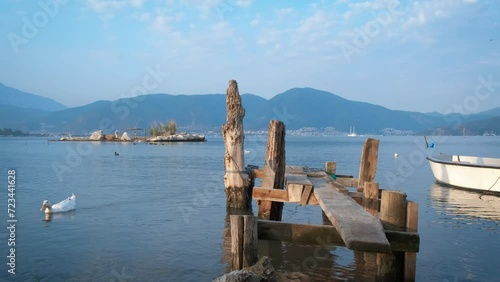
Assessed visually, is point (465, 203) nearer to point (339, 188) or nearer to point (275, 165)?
point (275, 165)

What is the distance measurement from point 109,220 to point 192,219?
10.6 feet

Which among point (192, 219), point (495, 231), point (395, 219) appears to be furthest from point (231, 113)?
point (495, 231)

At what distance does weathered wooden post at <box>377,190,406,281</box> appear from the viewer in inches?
305

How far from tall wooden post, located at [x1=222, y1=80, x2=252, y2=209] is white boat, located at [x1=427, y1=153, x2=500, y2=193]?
15320 mm

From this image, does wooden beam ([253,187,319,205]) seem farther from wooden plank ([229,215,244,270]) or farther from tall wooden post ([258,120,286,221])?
wooden plank ([229,215,244,270])

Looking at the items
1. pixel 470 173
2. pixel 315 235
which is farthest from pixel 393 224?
pixel 470 173

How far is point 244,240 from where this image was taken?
7723 mm

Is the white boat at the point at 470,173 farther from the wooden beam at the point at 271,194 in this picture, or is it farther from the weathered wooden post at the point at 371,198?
the wooden beam at the point at 271,194

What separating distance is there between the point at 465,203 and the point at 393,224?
16.1 m

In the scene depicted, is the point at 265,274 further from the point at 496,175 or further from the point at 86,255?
the point at 496,175

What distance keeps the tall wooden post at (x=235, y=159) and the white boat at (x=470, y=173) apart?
15.3 m


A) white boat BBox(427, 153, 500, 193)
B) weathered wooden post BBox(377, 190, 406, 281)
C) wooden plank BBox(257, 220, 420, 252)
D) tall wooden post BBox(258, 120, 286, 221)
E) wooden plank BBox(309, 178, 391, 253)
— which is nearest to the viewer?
wooden plank BBox(309, 178, 391, 253)

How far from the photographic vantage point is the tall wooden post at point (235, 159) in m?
15.7

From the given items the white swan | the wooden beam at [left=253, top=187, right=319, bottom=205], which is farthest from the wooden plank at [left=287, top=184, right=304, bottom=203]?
the white swan
